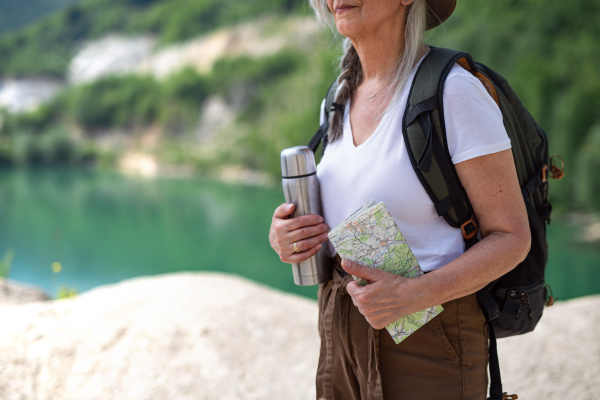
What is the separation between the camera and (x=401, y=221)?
1009 mm

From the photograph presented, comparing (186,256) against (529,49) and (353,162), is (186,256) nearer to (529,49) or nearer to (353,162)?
(529,49)

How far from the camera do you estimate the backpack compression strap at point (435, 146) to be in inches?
36.2

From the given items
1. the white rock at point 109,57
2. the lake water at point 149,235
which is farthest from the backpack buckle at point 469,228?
the white rock at point 109,57

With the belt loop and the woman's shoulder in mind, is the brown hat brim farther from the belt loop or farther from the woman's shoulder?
the belt loop

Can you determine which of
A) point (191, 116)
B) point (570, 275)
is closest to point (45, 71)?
point (191, 116)

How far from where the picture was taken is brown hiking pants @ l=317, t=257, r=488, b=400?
100cm

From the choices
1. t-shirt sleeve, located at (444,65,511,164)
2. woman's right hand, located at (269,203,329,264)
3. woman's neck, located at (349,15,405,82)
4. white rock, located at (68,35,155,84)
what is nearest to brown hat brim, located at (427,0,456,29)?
woman's neck, located at (349,15,405,82)

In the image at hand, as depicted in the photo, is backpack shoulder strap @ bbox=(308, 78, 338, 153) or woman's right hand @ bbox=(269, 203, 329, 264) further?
backpack shoulder strap @ bbox=(308, 78, 338, 153)

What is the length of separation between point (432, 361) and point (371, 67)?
25.8 inches

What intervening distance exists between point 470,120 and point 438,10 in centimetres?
36

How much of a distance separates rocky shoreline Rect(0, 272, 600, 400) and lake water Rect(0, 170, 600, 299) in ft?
20.8

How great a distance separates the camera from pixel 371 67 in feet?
3.64

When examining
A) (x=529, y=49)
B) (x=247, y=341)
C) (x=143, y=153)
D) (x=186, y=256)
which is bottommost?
(x=247, y=341)

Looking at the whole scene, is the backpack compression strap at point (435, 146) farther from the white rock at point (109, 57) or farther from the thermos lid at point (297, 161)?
the white rock at point (109, 57)
